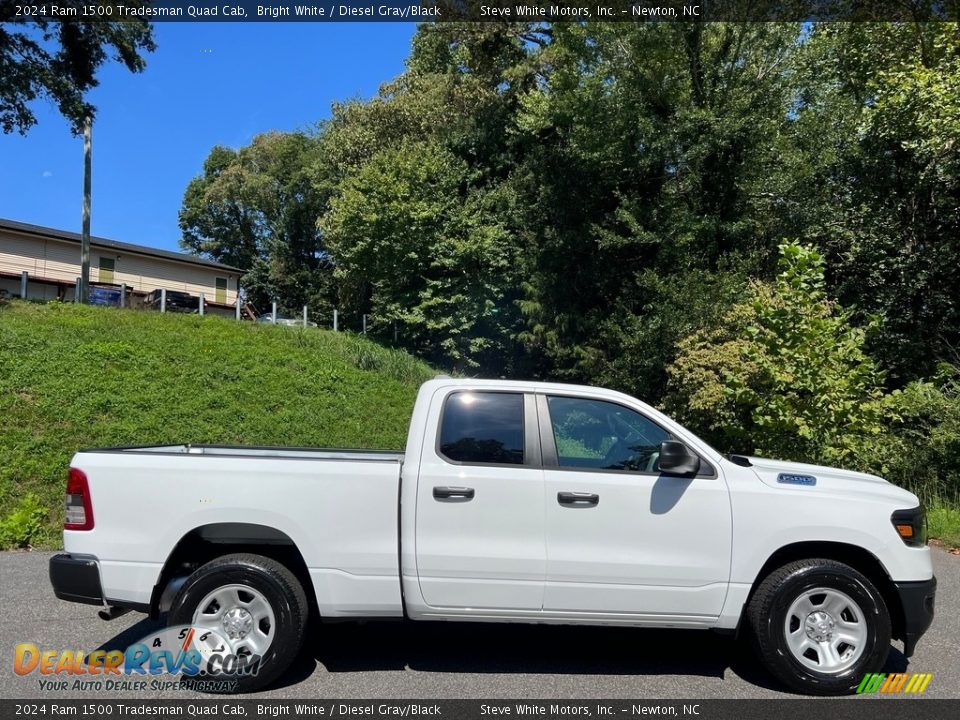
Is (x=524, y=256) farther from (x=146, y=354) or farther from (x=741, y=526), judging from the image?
(x=741, y=526)

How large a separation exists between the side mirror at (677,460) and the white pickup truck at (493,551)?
0.5 inches

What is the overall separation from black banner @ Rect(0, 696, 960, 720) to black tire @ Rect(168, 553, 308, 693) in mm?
140

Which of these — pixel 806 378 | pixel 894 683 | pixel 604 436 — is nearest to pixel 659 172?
pixel 806 378

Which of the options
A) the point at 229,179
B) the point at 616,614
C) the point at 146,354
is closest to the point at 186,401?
the point at 146,354

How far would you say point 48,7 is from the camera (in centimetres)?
1775

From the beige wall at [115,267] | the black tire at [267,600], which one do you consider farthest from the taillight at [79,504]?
the beige wall at [115,267]

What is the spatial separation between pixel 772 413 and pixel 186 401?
35.4ft

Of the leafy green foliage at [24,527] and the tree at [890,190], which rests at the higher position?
the tree at [890,190]

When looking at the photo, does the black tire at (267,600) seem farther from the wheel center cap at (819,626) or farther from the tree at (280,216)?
the tree at (280,216)

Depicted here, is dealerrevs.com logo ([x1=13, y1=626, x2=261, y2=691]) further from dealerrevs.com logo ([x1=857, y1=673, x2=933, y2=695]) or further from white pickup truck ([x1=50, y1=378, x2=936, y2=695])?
dealerrevs.com logo ([x1=857, y1=673, x2=933, y2=695])

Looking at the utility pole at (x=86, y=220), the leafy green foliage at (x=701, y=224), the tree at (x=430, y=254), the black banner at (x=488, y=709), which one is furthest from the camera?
the tree at (x=430, y=254)

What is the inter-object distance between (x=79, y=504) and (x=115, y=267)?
35541mm

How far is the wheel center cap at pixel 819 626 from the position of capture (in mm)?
4312

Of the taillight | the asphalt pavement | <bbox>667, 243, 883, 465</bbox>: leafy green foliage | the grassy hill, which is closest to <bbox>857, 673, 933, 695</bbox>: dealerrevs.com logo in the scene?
the asphalt pavement
